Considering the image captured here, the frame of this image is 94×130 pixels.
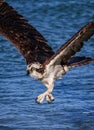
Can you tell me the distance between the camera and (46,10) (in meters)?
19.6

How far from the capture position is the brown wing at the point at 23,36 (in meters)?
9.00

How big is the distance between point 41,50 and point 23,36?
0.36 metres

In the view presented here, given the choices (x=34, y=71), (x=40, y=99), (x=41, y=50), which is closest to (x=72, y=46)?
(x=34, y=71)

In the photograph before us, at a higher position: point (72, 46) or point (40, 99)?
point (72, 46)

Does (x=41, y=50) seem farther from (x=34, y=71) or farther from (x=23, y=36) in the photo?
(x=34, y=71)

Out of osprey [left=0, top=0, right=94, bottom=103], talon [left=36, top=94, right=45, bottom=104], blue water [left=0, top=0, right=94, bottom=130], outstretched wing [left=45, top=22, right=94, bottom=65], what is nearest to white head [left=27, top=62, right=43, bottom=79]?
osprey [left=0, top=0, right=94, bottom=103]

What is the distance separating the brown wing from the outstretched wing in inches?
14.4

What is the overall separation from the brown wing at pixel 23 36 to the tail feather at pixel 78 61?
34 centimetres

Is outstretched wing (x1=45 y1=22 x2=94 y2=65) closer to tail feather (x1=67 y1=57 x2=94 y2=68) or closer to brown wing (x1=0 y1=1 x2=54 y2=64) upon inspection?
tail feather (x1=67 y1=57 x2=94 y2=68)

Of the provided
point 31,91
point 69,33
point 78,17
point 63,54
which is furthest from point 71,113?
point 78,17

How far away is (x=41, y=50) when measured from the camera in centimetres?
916

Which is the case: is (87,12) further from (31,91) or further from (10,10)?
Answer: (10,10)

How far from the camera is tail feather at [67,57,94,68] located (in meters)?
8.46

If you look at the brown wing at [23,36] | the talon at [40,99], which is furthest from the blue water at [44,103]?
the brown wing at [23,36]
